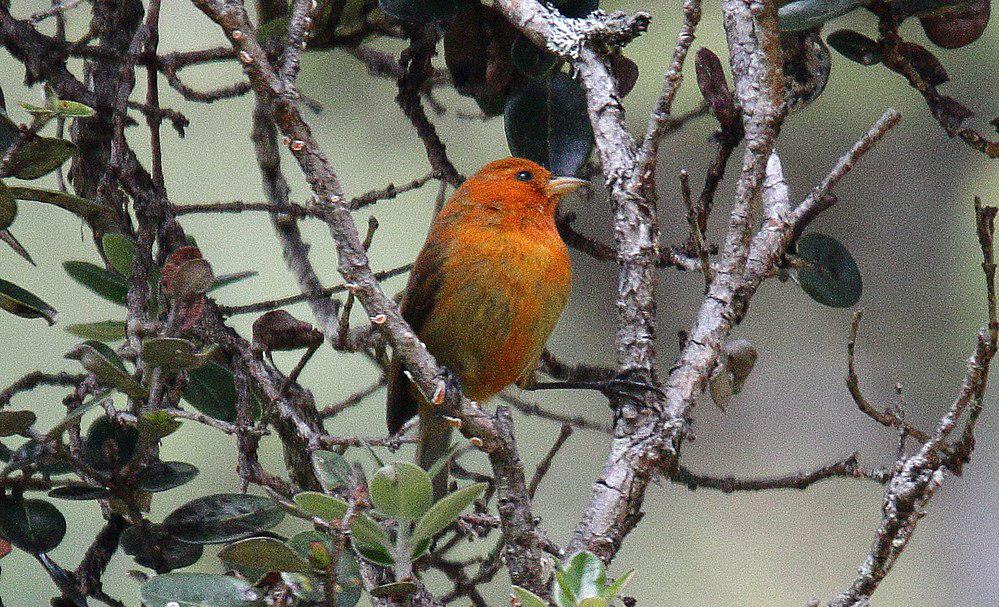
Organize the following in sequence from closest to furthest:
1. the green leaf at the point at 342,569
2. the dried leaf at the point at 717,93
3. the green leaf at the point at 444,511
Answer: the green leaf at the point at 444,511 < the green leaf at the point at 342,569 < the dried leaf at the point at 717,93

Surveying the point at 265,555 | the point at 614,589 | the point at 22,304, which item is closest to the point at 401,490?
the point at 265,555

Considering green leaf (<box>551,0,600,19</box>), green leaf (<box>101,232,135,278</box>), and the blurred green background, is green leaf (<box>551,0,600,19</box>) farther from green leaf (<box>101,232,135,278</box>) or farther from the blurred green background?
the blurred green background

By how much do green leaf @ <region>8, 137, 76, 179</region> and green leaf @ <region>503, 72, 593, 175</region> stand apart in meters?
1.01

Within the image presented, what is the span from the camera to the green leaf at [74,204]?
6.43 ft

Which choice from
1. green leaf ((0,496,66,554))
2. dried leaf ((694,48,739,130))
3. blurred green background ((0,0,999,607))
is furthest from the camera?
blurred green background ((0,0,999,607))

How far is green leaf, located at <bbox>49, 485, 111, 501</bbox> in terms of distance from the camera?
1.90 metres

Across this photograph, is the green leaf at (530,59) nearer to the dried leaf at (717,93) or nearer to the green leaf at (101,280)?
the dried leaf at (717,93)

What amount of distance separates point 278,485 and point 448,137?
11.7 ft

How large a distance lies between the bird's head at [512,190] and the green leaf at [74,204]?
1212 millimetres

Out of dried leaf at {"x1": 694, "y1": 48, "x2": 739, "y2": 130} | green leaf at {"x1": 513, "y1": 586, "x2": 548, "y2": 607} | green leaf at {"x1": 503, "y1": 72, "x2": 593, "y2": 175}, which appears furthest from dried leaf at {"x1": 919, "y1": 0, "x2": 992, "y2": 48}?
green leaf at {"x1": 513, "y1": 586, "x2": 548, "y2": 607}

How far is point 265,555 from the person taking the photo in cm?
166

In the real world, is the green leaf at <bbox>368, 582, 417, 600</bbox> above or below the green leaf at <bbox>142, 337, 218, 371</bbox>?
below

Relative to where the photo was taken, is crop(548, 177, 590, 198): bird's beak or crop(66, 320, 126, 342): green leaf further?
crop(548, 177, 590, 198): bird's beak

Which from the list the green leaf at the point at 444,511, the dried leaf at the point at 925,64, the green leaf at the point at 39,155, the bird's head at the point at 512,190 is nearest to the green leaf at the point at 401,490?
the green leaf at the point at 444,511
